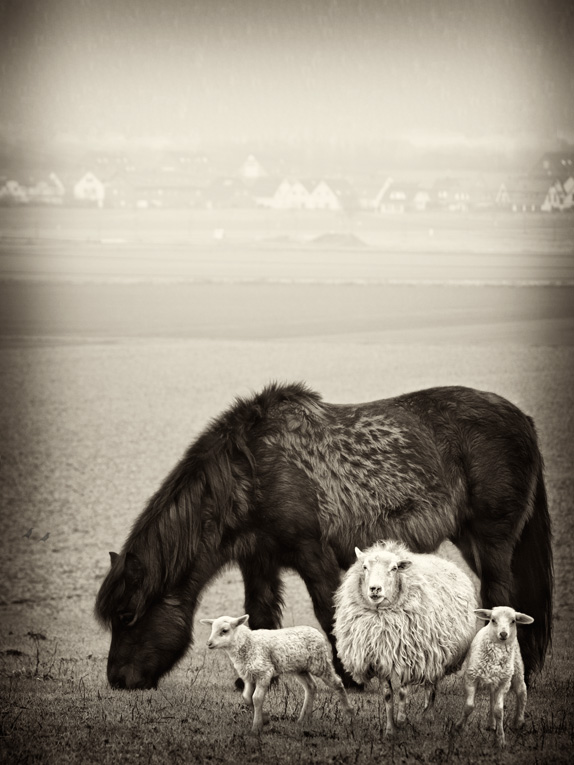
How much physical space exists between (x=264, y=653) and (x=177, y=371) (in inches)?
406

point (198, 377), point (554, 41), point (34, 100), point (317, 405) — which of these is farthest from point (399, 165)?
point (317, 405)

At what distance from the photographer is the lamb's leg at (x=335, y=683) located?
4.29 meters

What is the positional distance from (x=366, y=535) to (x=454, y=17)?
931cm

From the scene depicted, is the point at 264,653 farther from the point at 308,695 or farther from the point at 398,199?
the point at 398,199

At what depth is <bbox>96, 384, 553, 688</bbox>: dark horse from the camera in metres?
4.89

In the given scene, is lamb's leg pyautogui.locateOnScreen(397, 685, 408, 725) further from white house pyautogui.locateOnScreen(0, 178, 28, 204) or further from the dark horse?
white house pyautogui.locateOnScreen(0, 178, 28, 204)

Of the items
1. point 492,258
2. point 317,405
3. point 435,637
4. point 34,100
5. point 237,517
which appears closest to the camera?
point 435,637

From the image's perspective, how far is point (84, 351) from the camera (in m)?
14.2

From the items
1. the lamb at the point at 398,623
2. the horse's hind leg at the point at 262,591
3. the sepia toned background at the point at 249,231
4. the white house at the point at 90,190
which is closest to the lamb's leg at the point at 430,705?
the lamb at the point at 398,623

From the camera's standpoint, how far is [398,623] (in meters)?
4.14

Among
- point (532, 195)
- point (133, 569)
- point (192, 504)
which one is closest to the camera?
point (133, 569)

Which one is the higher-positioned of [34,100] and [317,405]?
[34,100]

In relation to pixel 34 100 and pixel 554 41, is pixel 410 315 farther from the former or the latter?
pixel 34 100

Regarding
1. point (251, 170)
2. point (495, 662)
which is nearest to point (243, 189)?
point (251, 170)
